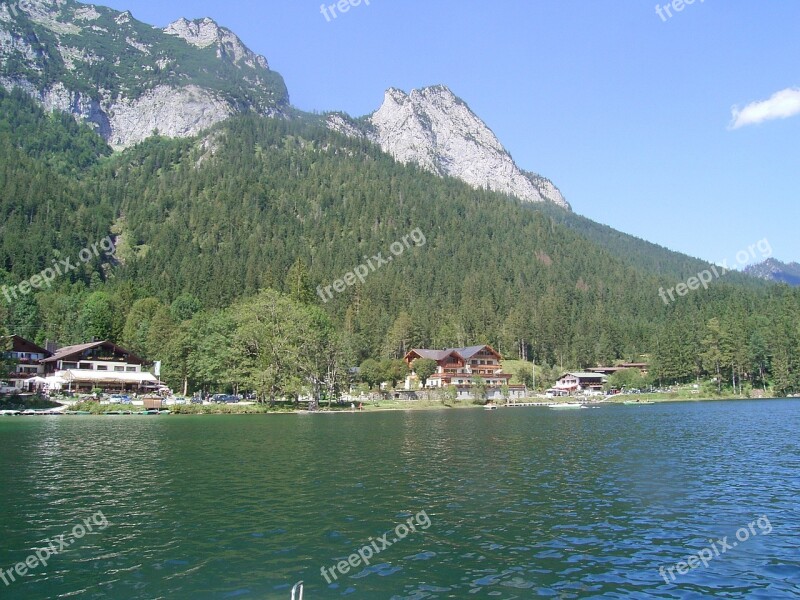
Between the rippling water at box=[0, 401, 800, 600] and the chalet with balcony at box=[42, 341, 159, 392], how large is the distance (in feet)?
206

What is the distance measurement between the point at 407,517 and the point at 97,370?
101 meters

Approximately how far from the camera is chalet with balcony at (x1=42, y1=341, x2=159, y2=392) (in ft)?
326

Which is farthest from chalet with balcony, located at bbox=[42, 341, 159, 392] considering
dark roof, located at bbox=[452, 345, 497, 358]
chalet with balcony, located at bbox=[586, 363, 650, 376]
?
chalet with balcony, located at bbox=[586, 363, 650, 376]

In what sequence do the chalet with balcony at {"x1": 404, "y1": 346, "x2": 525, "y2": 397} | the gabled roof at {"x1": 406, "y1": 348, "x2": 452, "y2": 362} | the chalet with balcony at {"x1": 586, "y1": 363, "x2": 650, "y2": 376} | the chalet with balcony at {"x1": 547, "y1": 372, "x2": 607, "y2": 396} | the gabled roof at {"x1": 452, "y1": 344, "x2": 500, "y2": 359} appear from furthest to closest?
the chalet with balcony at {"x1": 586, "y1": 363, "x2": 650, "y2": 376} → the chalet with balcony at {"x1": 547, "y1": 372, "x2": 607, "y2": 396} → the gabled roof at {"x1": 452, "y1": 344, "x2": 500, "y2": 359} → the gabled roof at {"x1": 406, "y1": 348, "x2": 452, "y2": 362} → the chalet with balcony at {"x1": 404, "y1": 346, "x2": 525, "y2": 397}

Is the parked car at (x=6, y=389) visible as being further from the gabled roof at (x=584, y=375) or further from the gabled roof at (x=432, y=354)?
the gabled roof at (x=584, y=375)

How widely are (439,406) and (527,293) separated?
3453 inches

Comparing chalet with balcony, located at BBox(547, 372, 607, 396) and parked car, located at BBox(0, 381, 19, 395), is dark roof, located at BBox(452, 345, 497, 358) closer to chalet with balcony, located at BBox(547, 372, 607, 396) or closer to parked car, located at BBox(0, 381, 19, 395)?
chalet with balcony, located at BBox(547, 372, 607, 396)

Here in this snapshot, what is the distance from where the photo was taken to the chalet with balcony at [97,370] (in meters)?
99.4

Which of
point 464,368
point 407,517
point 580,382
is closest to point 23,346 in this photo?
point 464,368

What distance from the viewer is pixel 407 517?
21.1 m

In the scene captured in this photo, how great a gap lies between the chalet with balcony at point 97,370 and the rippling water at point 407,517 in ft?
206

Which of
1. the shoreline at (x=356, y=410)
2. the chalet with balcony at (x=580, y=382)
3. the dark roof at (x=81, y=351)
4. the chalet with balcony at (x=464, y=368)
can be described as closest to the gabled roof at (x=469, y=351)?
the chalet with balcony at (x=464, y=368)

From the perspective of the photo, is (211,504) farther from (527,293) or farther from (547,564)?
(527,293)

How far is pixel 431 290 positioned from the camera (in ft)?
632
